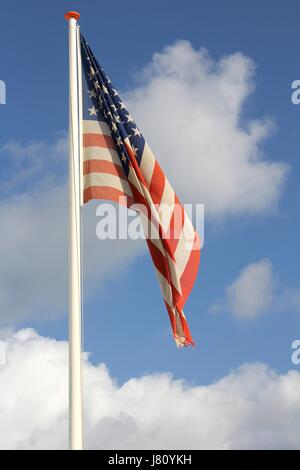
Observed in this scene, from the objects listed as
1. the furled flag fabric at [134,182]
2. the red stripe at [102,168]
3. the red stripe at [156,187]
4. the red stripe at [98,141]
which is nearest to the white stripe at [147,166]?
the furled flag fabric at [134,182]

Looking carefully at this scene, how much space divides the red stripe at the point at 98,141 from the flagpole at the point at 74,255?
1.65 feet

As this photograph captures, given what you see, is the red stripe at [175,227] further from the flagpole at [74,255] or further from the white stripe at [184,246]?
the flagpole at [74,255]

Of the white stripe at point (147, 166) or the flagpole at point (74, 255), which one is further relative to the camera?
the white stripe at point (147, 166)

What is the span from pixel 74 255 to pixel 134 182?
310cm

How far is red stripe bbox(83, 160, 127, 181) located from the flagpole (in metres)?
0.69

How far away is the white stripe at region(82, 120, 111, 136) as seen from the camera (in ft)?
81.5

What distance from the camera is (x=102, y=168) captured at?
24562 millimetres

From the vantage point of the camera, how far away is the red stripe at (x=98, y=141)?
24.7 m

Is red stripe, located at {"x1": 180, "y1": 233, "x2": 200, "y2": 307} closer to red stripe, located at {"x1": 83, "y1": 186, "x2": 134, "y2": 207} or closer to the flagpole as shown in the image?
red stripe, located at {"x1": 83, "y1": 186, "x2": 134, "y2": 207}

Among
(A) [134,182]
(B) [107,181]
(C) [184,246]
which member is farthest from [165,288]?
(B) [107,181]

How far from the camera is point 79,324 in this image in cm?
2227

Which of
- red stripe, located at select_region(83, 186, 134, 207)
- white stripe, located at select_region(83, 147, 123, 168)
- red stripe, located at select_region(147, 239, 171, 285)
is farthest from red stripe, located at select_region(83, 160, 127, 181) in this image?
red stripe, located at select_region(147, 239, 171, 285)
